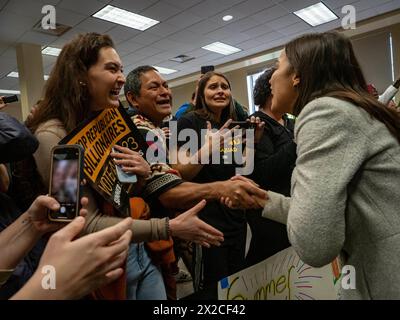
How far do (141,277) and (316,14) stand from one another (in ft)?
17.1

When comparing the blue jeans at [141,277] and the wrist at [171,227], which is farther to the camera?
the blue jeans at [141,277]

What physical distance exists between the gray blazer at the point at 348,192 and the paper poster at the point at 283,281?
1.85 ft

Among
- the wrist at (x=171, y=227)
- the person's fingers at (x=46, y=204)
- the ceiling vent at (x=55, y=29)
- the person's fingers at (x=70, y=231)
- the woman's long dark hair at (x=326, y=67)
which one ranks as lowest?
the wrist at (x=171, y=227)

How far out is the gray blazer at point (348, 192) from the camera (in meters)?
0.66

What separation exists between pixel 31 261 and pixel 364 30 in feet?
20.7

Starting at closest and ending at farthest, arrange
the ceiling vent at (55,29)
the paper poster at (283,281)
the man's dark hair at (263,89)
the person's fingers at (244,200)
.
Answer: the person's fingers at (244,200) < the paper poster at (283,281) < the man's dark hair at (263,89) < the ceiling vent at (55,29)

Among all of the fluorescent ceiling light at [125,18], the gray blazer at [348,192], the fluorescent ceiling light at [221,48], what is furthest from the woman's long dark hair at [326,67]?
the fluorescent ceiling light at [221,48]

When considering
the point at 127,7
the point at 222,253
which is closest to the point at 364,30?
the point at 127,7

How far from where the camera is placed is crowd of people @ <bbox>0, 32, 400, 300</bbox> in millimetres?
655

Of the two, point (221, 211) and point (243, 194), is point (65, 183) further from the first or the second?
A: point (221, 211)

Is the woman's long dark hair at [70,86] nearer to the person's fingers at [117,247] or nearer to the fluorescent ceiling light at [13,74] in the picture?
the person's fingers at [117,247]

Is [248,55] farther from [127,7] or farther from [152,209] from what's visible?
[152,209]
